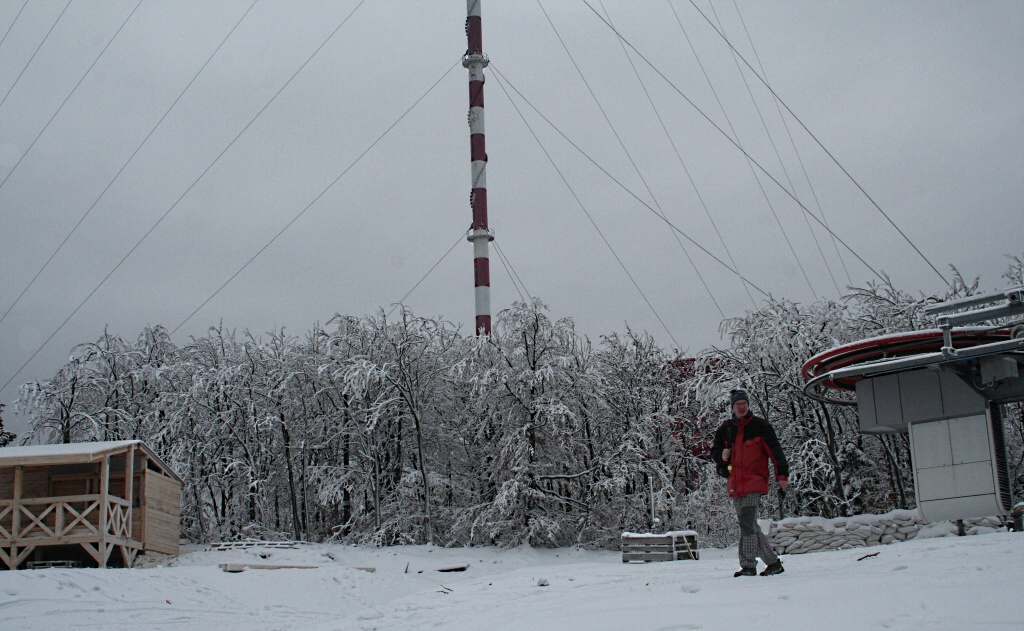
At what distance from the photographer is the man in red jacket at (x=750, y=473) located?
8.16 meters

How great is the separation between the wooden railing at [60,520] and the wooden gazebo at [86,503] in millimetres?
21

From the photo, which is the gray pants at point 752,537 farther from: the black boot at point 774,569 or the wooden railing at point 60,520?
the wooden railing at point 60,520

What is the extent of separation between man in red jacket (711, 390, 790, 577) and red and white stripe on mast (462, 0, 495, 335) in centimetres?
2619

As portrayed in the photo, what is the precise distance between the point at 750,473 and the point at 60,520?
635 inches

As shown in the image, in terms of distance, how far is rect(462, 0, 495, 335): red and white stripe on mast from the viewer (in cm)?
3594

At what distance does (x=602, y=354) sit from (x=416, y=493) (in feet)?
26.7

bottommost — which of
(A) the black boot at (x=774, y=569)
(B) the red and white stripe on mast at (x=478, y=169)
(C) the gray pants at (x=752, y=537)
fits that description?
(A) the black boot at (x=774, y=569)

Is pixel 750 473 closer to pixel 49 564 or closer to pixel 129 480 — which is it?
pixel 49 564

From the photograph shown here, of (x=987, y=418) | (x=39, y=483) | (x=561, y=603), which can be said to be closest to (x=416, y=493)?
(x=39, y=483)

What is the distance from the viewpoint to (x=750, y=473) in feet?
Answer: 26.9

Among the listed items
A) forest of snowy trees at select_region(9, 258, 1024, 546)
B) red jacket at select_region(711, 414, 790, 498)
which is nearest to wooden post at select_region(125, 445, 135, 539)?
forest of snowy trees at select_region(9, 258, 1024, 546)

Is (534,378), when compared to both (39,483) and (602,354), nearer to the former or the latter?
(602,354)

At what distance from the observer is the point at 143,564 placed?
20.7 meters

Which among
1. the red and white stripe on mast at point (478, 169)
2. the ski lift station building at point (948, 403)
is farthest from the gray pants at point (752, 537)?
the red and white stripe on mast at point (478, 169)
